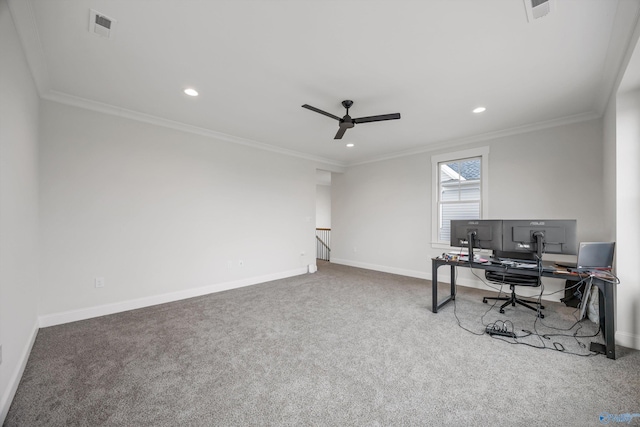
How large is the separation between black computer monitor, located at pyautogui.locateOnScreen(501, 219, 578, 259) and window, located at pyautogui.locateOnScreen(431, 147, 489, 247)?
176 centimetres

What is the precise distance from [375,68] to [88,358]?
12.1 feet

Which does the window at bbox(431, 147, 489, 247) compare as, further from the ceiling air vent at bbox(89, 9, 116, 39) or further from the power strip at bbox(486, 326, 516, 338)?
the ceiling air vent at bbox(89, 9, 116, 39)

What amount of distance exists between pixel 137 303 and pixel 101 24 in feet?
10.3

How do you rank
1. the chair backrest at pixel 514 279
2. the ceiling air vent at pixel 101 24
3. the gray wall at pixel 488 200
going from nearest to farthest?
the ceiling air vent at pixel 101 24 → the chair backrest at pixel 514 279 → the gray wall at pixel 488 200

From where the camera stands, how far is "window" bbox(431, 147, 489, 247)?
4383 mm

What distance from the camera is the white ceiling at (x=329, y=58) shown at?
1.74 metres

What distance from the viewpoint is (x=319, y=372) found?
1997 mm

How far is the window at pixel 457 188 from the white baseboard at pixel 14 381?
5330 mm

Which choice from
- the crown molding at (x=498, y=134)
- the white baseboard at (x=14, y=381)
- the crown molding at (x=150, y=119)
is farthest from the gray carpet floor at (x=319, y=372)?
the crown molding at (x=498, y=134)

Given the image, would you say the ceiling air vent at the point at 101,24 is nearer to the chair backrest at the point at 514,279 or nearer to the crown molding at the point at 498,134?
the chair backrest at the point at 514,279

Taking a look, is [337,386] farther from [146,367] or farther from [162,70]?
[162,70]

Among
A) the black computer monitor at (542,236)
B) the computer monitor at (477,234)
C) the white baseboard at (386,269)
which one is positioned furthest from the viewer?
the white baseboard at (386,269)

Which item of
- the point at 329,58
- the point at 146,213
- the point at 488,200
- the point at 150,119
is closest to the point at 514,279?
the point at 488,200

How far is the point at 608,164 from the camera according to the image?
298 cm
